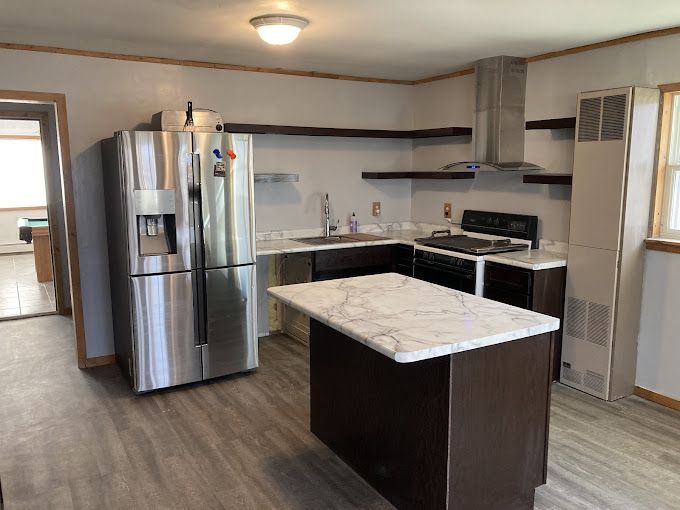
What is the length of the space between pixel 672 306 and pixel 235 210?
290 centimetres

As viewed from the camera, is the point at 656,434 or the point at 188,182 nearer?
the point at 656,434

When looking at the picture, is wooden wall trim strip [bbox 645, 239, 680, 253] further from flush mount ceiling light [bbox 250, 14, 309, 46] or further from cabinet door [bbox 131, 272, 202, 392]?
cabinet door [bbox 131, 272, 202, 392]

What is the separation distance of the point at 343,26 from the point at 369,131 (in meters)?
1.72

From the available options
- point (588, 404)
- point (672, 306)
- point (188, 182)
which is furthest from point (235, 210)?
point (672, 306)

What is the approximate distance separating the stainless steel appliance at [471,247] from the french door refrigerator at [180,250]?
4.63 feet

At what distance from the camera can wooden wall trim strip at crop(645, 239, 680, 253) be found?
3422mm

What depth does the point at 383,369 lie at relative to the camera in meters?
2.46

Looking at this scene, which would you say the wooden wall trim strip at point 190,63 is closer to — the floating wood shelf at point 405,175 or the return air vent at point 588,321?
the floating wood shelf at point 405,175

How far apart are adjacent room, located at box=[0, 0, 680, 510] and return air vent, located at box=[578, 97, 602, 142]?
0.08ft

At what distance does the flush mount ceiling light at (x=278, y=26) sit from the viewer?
3033 millimetres

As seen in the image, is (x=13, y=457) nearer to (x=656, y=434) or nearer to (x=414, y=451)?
(x=414, y=451)

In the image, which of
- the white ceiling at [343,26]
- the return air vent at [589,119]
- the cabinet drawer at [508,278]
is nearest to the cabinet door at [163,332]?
the white ceiling at [343,26]

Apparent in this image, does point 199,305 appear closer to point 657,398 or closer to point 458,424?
point 458,424

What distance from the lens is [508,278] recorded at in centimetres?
386
